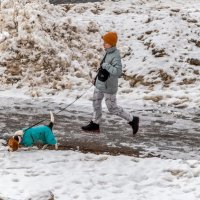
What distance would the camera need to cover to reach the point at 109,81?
789cm

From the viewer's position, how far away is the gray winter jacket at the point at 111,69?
302 inches

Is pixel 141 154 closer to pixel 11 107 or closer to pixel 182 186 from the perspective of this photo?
pixel 182 186

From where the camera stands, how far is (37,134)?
7.23 m

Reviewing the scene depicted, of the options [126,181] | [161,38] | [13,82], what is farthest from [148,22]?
[126,181]

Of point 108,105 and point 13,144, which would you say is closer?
point 13,144

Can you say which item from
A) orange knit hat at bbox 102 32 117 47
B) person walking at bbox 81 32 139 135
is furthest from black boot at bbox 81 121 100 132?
orange knit hat at bbox 102 32 117 47

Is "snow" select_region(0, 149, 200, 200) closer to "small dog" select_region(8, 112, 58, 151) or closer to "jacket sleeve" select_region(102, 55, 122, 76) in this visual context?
"small dog" select_region(8, 112, 58, 151)

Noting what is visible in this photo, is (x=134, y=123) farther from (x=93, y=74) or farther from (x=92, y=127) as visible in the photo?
(x=93, y=74)

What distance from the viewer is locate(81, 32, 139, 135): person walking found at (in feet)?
25.2

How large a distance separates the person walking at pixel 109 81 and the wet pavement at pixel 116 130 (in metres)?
0.24

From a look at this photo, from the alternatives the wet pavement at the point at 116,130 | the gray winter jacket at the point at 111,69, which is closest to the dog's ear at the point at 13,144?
the wet pavement at the point at 116,130

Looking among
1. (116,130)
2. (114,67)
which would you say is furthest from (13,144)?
(116,130)

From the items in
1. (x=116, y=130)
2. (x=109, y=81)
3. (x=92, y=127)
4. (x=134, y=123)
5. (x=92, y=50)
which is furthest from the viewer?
(x=92, y=50)

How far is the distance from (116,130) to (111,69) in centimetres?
142
